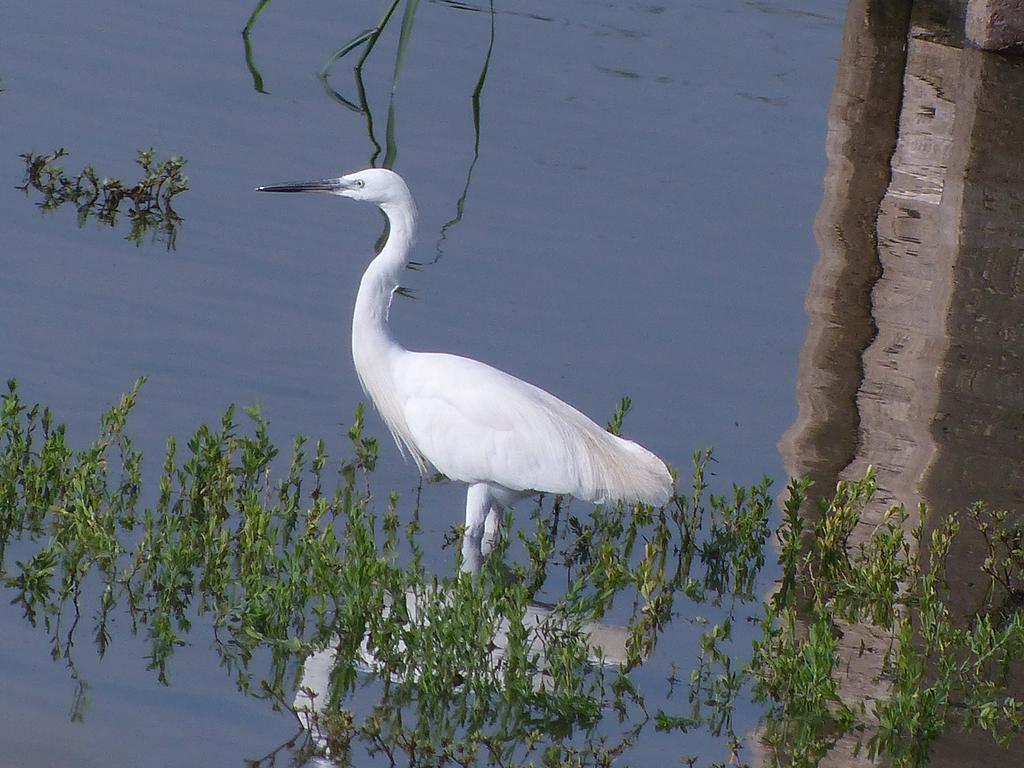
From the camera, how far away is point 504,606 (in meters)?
5.23

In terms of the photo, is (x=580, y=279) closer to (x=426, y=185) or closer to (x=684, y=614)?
(x=426, y=185)

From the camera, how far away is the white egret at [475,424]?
20.8 feet

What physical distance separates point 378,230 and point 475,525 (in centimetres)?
392

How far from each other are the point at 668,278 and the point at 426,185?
176 centimetres

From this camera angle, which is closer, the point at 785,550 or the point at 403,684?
the point at 403,684

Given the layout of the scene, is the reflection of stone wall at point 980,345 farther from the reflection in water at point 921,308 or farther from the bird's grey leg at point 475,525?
the bird's grey leg at point 475,525

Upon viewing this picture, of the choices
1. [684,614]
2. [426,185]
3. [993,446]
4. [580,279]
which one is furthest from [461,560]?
[426,185]

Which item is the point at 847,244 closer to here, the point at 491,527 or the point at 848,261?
the point at 848,261

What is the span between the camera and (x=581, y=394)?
8.11 m

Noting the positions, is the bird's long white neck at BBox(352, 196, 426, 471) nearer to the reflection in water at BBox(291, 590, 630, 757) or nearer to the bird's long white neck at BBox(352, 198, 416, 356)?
the bird's long white neck at BBox(352, 198, 416, 356)

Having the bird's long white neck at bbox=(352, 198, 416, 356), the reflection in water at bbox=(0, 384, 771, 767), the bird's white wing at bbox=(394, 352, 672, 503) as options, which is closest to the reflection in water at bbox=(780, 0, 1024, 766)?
the reflection in water at bbox=(0, 384, 771, 767)

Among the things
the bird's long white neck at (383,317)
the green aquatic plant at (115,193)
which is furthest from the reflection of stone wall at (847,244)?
the green aquatic plant at (115,193)

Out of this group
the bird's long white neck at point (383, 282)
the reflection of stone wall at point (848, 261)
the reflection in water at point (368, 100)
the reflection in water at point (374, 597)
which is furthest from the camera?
the reflection in water at point (368, 100)

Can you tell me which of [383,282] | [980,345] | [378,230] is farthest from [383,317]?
[980,345]
